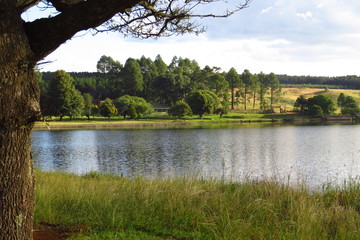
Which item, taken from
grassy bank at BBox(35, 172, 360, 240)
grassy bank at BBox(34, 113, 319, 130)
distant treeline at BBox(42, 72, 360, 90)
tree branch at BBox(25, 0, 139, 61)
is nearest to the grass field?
grassy bank at BBox(34, 113, 319, 130)

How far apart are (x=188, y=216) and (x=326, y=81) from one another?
194372mm

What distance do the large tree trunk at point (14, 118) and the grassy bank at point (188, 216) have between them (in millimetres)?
1245

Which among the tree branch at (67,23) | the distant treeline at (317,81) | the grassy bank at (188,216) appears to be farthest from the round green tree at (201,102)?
the distant treeline at (317,81)

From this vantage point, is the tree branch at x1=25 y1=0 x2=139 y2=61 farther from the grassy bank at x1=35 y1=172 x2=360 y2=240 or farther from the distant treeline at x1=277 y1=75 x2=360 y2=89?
the distant treeline at x1=277 y1=75 x2=360 y2=89

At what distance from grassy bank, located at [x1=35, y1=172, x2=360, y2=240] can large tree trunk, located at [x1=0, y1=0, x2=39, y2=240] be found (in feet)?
4.09

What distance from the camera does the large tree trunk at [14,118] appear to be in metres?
4.07

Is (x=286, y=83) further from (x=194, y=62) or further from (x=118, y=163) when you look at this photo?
(x=118, y=163)

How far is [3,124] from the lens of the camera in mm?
4066

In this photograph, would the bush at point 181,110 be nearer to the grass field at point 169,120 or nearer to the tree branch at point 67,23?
the grass field at point 169,120

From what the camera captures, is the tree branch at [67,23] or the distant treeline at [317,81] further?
the distant treeline at [317,81]

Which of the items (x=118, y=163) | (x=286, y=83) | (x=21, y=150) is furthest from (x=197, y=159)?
(x=286, y=83)

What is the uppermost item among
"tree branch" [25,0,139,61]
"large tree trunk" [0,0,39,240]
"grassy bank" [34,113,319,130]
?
"tree branch" [25,0,139,61]

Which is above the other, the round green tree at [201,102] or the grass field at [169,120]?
the round green tree at [201,102]

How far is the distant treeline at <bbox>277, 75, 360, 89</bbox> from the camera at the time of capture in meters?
167
